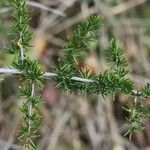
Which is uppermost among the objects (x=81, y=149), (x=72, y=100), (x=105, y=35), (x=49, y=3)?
(x=49, y=3)

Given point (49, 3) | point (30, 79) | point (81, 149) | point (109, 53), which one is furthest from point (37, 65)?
point (49, 3)

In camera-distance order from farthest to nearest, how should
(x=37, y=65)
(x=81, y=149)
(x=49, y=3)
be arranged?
(x=49, y=3) → (x=81, y=149) → (x=37, y=65)

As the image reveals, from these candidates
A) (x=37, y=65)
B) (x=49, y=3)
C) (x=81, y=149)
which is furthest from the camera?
(x=49, y=3)

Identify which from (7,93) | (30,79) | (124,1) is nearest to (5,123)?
(7,93)

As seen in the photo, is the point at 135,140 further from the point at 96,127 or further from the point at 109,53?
the point at 109,53

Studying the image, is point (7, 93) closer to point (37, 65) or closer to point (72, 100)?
point (72, 100)

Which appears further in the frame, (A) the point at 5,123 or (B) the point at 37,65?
(A) the point at 5,123

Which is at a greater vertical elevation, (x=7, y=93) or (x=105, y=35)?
(x=105, y=35)
